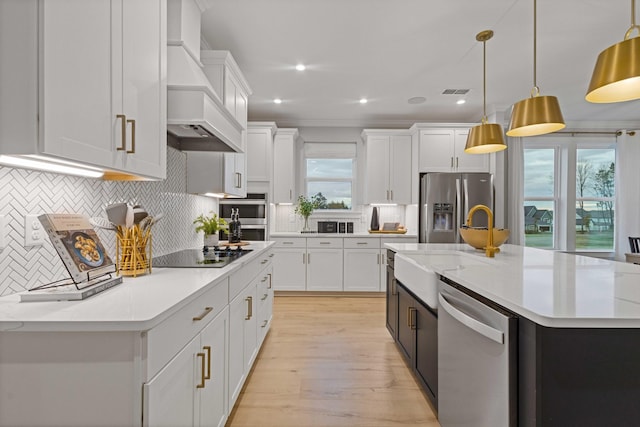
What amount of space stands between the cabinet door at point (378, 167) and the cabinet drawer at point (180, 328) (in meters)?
3.79

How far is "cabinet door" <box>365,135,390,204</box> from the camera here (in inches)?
200

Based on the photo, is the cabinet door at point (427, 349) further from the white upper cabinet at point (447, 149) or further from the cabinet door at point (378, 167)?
the white upper cabinet at point (447, 149)

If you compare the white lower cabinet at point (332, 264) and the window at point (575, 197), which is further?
the window at point (575, 197)

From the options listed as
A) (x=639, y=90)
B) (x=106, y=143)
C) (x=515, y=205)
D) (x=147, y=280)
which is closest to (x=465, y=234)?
(x=639, y=90)

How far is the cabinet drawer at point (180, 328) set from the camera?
100 centimetres

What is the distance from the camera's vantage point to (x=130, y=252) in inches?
61.9

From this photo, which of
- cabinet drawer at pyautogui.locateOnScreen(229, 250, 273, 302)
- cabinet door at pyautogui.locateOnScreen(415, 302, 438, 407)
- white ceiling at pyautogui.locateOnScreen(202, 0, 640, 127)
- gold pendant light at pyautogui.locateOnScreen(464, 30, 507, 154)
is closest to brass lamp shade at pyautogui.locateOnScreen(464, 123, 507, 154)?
gold pendant light at pyautogui.locateOnScreen(464, 30, 507, 154)

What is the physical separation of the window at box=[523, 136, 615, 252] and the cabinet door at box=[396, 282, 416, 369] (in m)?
3.92

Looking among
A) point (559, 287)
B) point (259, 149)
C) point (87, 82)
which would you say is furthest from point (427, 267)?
point (259, 149)

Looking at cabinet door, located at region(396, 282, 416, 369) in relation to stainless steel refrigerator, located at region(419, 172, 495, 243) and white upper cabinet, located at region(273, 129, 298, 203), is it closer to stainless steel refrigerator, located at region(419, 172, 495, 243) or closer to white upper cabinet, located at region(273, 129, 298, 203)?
stainless steel refrigerator, located at region(419, 172, 495, 243)

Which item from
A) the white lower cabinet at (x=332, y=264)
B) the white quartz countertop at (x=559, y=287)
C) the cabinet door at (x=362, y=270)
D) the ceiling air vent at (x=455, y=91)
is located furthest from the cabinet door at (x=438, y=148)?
the white quartz countertop at (x=559, y=287)

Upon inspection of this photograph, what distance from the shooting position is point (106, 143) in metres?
1.20

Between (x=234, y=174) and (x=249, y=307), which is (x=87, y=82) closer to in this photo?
(x=249, y=307)

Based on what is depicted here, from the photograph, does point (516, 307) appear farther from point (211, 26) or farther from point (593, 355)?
point (211, 26)
